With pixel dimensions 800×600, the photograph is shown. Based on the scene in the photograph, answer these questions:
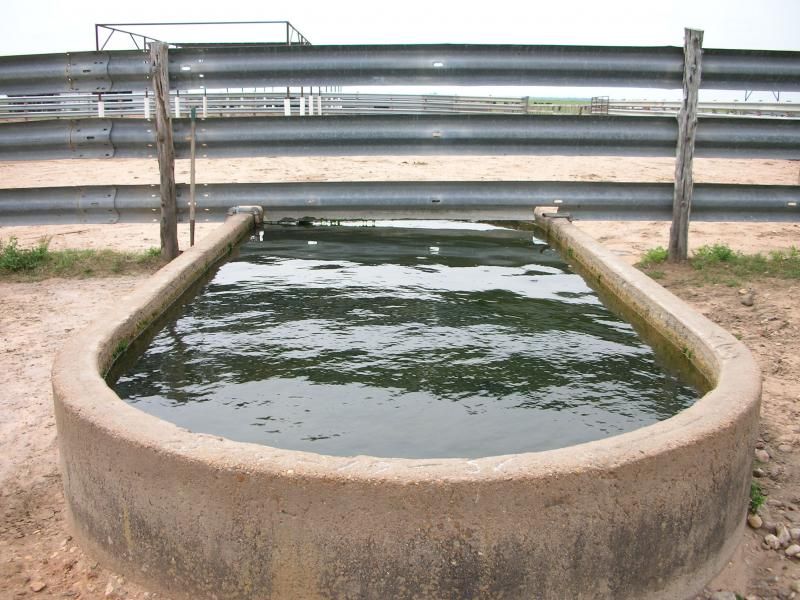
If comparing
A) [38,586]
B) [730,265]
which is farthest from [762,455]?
[730,265]

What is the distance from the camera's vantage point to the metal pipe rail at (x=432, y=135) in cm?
648

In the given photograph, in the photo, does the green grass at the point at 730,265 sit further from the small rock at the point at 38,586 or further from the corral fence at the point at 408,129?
the small rock at the point at 38,586

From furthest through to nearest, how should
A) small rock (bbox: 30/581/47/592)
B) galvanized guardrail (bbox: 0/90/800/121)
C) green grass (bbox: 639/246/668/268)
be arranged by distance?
1. galvanized guardrail (bbox: 0/90/800/121)
2. green grass (bbox: 639/246/668/268)
3. small rock (bbox: 30/581/47/592)

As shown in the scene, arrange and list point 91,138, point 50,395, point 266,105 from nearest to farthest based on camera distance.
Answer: point 50,395 → point 91,138 → point 266,105

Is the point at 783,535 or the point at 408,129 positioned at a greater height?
the point at 408,129

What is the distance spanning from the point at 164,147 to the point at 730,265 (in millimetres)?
4580

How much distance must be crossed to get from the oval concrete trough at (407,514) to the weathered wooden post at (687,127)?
169 inches

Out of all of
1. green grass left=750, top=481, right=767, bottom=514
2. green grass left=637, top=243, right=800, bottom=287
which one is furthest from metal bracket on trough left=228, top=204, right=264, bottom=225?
green grass left=750, top=481, right=767, bottom=514

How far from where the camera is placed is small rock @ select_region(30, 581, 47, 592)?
2.51m

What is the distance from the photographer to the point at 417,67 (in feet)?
21.2

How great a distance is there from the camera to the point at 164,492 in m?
2.26

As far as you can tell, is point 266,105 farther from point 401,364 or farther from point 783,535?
point 783,535

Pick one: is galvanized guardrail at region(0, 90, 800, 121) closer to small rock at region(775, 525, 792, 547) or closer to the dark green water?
the dark green water

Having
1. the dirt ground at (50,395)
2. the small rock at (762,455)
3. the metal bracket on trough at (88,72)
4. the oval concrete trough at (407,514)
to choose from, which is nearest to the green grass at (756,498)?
the dirt ground at (50,395)
